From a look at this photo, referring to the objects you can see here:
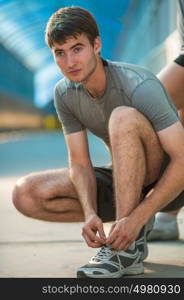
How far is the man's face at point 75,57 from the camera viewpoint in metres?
3.11

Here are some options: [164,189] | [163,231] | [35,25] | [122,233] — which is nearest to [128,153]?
[164,189]

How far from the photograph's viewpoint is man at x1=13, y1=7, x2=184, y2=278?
309 cm

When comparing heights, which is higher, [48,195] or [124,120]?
[124,120]

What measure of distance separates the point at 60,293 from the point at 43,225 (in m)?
2.47

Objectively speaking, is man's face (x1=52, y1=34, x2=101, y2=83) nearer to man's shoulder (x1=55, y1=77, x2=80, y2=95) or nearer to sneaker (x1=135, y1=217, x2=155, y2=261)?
man's shoulder (x1=55, y1=77, x2=80, y2=95)

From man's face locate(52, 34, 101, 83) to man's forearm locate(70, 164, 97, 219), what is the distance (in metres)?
0.50

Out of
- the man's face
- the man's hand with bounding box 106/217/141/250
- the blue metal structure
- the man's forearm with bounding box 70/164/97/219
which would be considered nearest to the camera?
the man's hand with bounding box 106/217/141/250

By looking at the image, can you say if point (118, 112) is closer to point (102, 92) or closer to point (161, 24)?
point (102, 92)

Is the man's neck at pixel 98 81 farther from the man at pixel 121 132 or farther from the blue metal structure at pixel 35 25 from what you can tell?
the blue metal structure at pixel 35 25

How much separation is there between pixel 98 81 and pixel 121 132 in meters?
0.31

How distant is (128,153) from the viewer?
3.10m

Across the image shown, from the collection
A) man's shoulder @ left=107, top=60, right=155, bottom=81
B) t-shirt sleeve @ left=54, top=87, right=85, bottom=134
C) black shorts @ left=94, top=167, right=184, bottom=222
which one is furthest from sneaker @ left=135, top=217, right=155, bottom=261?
man's shoulder @ left=107, top=60, right=155, bottom=81

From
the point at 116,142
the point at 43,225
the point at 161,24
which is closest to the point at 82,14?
the point at 116,142

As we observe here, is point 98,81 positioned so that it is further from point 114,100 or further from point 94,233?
point 94,233
